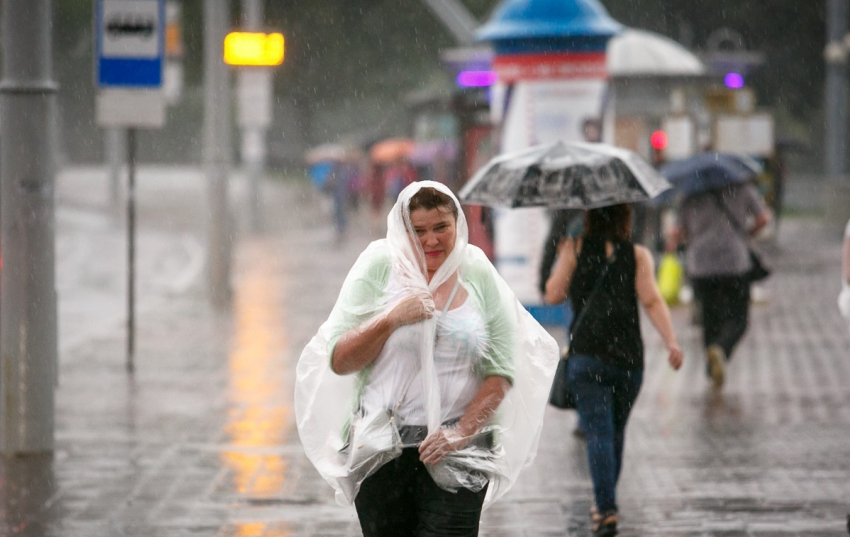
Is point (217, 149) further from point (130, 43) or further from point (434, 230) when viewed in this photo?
point (434, 230)

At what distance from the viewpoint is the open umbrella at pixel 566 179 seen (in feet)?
22.6

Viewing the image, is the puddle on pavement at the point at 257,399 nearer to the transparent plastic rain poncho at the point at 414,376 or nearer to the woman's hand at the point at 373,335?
the transparent plastic rain poncho at the point at 414,376

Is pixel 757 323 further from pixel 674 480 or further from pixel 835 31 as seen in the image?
pixel 835 31

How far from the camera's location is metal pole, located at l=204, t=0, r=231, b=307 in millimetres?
16312

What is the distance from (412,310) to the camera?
4004 millimetres

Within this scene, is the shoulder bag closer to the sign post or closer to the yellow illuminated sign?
the sign post

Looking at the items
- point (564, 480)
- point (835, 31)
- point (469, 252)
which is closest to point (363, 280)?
point (469, 252)

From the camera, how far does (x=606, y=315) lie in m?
6.30

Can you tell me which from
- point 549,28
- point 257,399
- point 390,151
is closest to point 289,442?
point 257,399

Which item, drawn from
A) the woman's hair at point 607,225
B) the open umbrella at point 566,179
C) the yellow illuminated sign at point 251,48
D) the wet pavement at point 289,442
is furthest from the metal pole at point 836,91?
the woman's hair at point 607,225

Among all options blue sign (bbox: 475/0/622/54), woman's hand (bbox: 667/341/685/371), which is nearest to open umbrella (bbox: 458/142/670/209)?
woman's hand (bbox: 667/341/685/371)

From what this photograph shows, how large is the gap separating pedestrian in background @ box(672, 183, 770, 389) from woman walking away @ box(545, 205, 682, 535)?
4.06 meters

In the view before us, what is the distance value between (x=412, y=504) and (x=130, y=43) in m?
7.41

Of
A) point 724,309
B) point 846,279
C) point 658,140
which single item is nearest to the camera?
point 846,279
